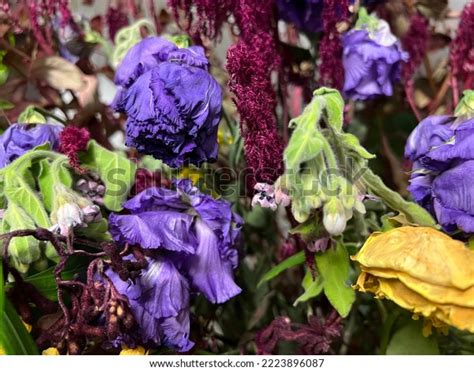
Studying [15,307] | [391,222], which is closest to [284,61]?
[391,222]

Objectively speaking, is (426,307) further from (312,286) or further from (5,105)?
(5,105)

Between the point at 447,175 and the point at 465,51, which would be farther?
the point at 465,51

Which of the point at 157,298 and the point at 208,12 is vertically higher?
the point at 208,12

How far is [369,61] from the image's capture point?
1.51 feet

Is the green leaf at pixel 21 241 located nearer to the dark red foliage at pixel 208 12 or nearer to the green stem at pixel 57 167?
the green stem at pixel 57 167

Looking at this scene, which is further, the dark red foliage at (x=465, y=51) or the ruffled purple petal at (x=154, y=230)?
the dark red foliage at (x=465, y=51)

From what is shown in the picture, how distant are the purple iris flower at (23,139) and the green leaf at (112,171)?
0.09 feet

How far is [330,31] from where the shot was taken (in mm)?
429

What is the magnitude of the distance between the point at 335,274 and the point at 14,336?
191mm

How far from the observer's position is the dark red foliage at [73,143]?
0.39 metres

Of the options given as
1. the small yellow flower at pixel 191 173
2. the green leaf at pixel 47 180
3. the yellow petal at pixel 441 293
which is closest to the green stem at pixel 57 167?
the green leaf at pixel 47 180

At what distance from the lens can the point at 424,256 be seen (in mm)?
326

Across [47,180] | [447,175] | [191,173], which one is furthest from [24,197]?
[447,175]

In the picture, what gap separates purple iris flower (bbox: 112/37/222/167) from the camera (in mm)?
350
